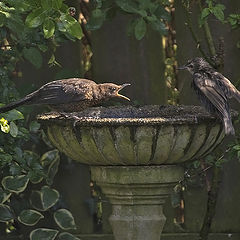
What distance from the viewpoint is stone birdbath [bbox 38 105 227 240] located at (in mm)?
4621

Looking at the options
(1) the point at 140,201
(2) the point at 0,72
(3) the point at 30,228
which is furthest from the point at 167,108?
(3) the point at 30,228

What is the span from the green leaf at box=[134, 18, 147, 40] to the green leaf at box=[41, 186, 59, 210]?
3.88 ft

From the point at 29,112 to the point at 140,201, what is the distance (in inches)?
44.2

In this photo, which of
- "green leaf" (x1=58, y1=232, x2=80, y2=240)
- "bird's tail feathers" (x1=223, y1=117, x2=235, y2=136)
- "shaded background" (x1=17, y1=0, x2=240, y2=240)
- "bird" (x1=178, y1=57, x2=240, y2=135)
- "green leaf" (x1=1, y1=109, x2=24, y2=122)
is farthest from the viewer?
"shaded background" (x1=17, y1=0, x2=240, y2=240)

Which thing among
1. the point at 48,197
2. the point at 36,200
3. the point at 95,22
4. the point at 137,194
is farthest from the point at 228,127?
the point at 36,200

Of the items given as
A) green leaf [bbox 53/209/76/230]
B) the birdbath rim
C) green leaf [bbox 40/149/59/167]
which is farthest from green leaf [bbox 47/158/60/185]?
the birdbath rim

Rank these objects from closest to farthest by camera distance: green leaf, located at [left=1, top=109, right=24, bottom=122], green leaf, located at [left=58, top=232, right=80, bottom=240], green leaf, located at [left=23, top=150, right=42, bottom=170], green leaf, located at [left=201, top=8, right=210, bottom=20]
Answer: green leaf, located at [left=1, top=109, right=24, bottom=122] < green leaf, located at [left=201, top=8, right=210, bottom=20] < green leaf, located at [left=23, top=150, right=42, bottom=170] < green leaf, located at [left=58, top=232, right=80, bottom=240]

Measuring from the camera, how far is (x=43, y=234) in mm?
5996

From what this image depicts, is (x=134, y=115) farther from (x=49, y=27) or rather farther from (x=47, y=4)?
(x=47, y=4)

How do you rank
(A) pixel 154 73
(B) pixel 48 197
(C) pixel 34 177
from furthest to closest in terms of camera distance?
(A) pixel 154 73, (B) pixel 48 197, (C) pixel 34 177

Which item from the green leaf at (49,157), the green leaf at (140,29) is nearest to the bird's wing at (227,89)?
the green leaf at (140,29)

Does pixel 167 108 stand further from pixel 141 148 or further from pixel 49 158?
pixel 49 158

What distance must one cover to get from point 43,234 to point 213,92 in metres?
1.76

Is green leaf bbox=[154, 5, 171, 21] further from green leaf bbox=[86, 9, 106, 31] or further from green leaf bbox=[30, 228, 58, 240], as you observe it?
green leaf bbox=[30, 228, 58, 240]
